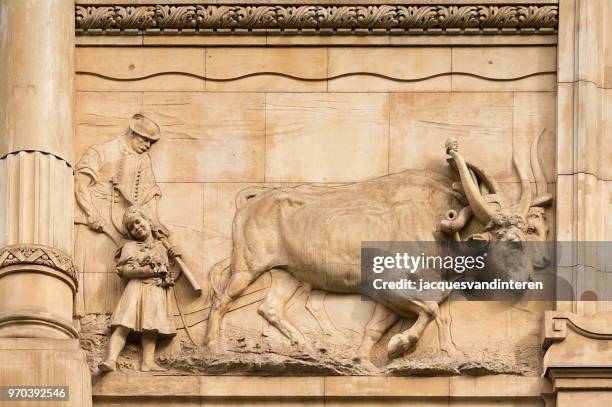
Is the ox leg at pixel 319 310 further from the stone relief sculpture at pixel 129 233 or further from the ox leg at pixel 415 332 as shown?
the stone relief sculpture at pixel 129 233

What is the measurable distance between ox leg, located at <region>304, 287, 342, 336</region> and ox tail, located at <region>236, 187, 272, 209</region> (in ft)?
3.64

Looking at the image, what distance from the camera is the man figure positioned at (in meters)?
31.0

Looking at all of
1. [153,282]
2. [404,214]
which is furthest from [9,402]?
[404,214]

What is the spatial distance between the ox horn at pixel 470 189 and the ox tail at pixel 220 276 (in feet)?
8.10

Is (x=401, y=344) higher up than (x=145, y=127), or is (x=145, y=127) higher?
(x=145, y=127)

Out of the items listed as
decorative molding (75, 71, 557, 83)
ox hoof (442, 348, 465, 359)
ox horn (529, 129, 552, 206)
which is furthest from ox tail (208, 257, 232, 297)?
ox horn (529, 129, 552, 206)

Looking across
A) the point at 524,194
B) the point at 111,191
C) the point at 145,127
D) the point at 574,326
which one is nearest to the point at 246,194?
the point at 145,127

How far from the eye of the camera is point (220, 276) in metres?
30.9

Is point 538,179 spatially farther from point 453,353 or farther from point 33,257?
point 33,257

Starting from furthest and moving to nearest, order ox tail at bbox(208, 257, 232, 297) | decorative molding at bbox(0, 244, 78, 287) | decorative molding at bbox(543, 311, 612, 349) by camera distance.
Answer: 1. ox tail at bbox(208, 257, 232, 297)
2. decorative molding at bbox(0, 244, 78, 287)
3. decorative molding at bbox(543, 311, 612, 349)

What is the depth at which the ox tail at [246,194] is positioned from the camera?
31078 mm

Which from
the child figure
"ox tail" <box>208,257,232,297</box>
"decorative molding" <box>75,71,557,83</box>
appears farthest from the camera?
"decorative molding" <box>75,71,557,83</box>

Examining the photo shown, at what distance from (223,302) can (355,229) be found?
4.96ft

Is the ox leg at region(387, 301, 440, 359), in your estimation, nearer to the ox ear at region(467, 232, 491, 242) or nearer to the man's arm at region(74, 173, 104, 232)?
the ox ear at region(467, 232, 491, 242)
